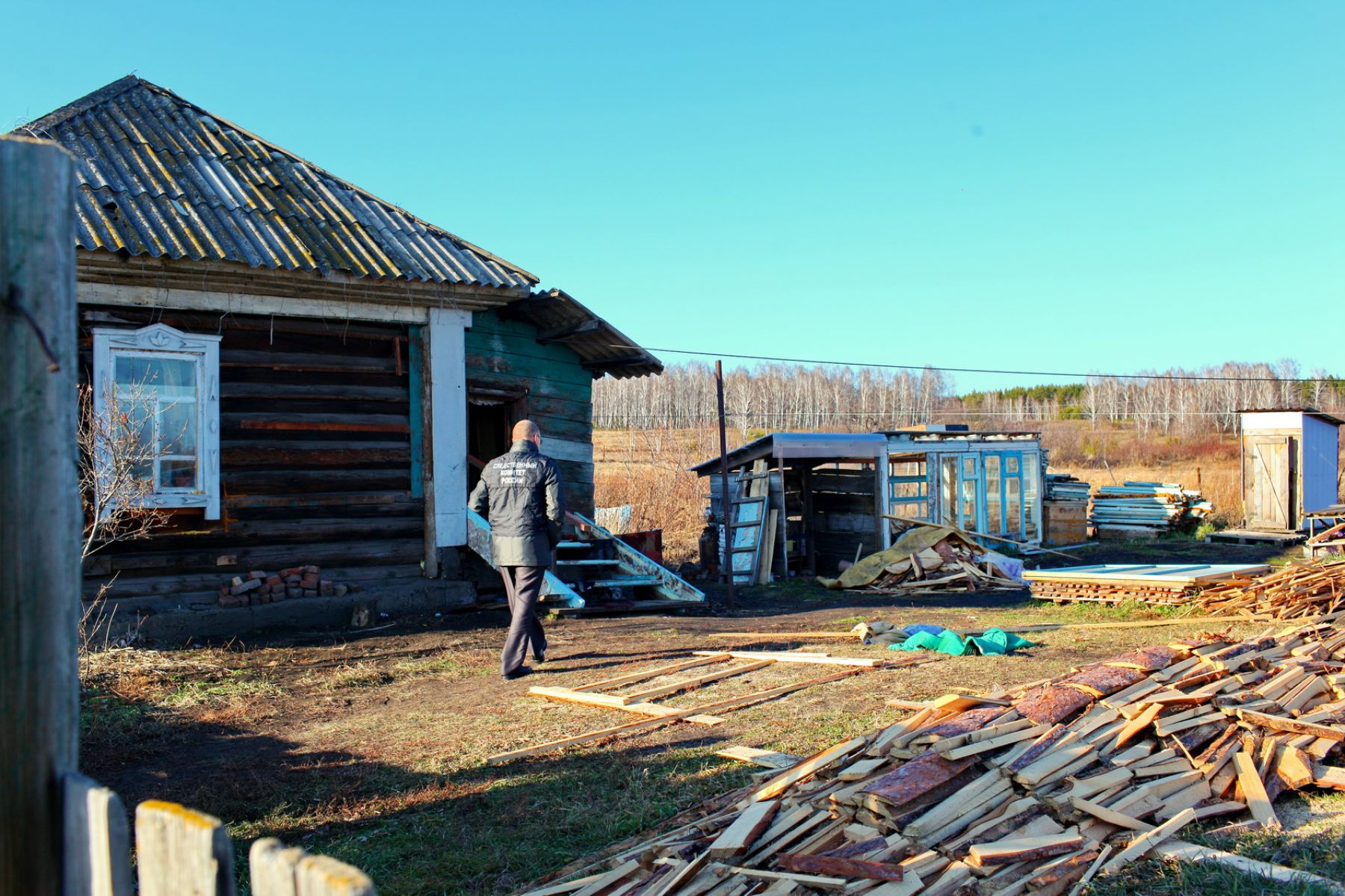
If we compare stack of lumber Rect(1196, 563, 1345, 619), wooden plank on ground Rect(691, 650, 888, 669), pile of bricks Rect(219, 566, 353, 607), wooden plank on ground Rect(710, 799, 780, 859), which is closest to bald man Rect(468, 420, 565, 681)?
wooden plank on ground Rect(691, 650, 888, 669)

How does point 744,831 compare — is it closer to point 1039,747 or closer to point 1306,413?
point 1039,747

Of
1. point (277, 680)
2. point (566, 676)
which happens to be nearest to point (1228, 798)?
point (566, 676)

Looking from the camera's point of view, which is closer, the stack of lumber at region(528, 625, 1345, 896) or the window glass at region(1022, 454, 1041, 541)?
the stack of lumber at region(528, 625, 1345, 896)

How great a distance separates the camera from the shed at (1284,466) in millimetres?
24406

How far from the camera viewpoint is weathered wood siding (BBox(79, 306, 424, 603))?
9742 millimetres

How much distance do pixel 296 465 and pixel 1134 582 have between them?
32.4ft

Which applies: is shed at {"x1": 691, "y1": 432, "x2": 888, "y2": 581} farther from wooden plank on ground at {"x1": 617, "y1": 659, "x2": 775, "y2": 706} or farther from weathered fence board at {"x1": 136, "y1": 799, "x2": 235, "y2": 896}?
weathered fence board at {"x1": 136, "y1": 799, "x2": 235, "y2": 896}

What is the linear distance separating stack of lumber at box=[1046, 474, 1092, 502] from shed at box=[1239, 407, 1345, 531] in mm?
4807

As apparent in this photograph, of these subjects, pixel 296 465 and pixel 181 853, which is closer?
pixel 181 853

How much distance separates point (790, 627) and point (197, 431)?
252 inches

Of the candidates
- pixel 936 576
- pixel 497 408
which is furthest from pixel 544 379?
pixel 936 576

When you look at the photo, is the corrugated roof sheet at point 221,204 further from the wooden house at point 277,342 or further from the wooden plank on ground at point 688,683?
the wooden plank on ground at point 688,683

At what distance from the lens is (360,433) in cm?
1087

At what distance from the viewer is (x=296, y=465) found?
10508mm
